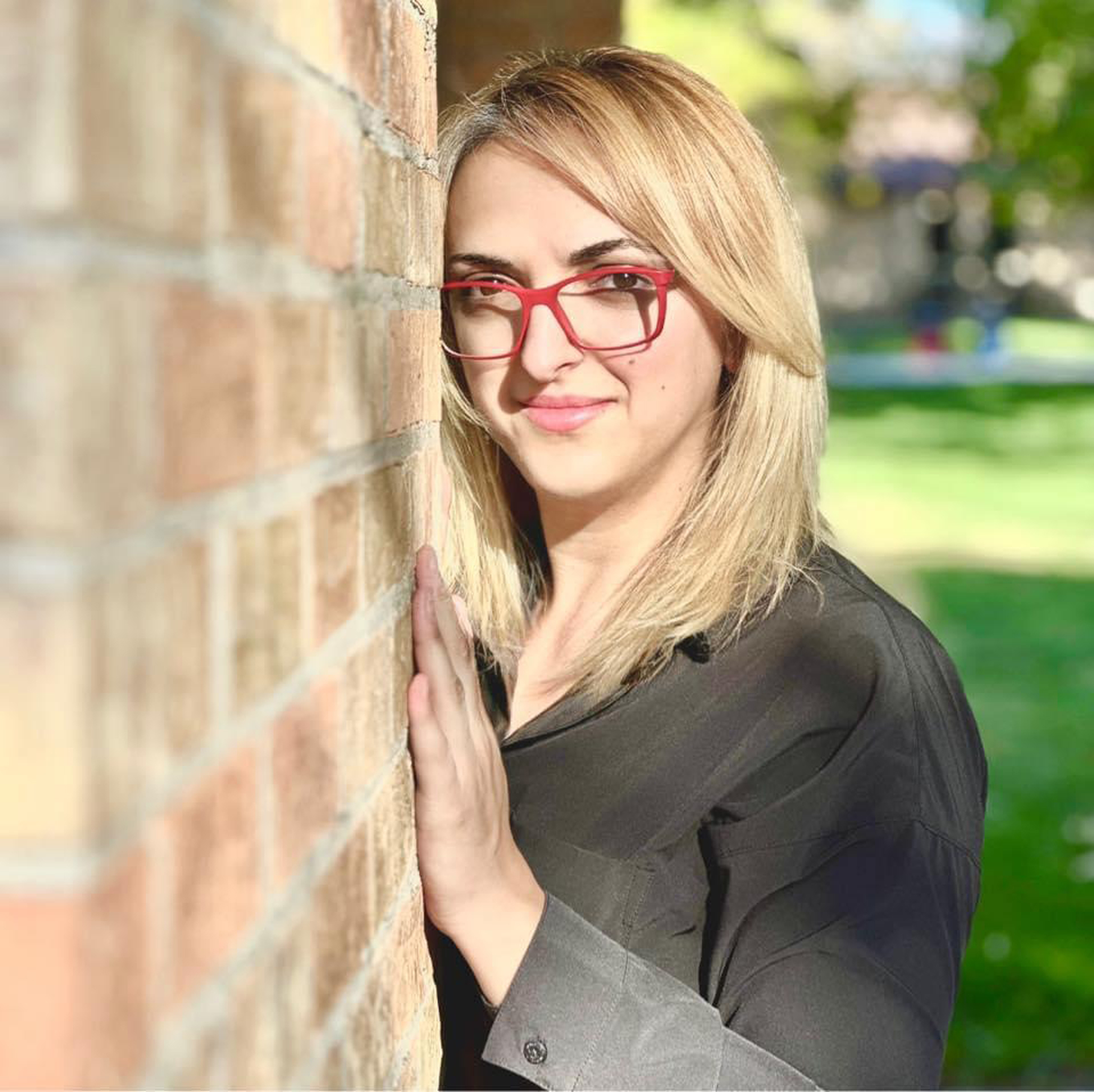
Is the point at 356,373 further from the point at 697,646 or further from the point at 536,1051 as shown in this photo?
the point at 697,646

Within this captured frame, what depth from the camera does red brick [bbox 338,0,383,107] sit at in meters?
1.21

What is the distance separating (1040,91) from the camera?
67.1 feet

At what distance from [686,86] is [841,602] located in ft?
2.56

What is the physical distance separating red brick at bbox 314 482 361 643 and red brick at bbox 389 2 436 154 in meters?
0.43

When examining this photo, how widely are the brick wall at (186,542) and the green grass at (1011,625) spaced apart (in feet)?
12.7

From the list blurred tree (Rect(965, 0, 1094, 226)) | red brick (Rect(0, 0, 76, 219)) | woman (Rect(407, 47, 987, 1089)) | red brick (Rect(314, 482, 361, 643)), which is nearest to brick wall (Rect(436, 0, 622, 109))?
woman (Rect(407, 47, 987, 1089))

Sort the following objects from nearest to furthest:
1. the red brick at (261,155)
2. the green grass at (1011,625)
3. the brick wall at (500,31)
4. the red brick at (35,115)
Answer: the red brick at (35,115), the red brick at (261,155), the brick wall at (500,31), the green grass at (1011,625)

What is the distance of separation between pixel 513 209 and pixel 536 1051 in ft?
3.72

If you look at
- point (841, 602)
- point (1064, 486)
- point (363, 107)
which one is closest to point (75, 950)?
point (363, 107)

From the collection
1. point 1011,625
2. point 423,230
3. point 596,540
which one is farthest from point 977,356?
point 423,230

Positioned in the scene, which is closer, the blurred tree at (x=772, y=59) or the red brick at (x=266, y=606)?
the red brick at (x=266, y=606)

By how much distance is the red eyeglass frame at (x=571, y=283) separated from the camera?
81.7 inches

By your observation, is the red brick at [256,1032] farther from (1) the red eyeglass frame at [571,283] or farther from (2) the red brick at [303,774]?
(1) the red eyeglass frame at [571,283]

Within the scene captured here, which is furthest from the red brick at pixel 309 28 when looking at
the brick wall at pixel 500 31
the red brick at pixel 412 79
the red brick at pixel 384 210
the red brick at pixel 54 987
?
the brick wall at pixel 500 31
